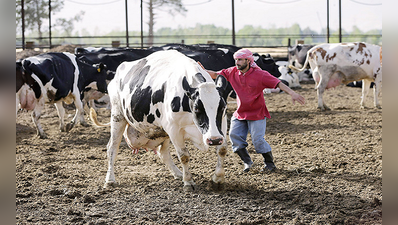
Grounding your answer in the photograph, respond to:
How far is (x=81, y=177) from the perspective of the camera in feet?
19.3

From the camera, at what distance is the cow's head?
431 cm

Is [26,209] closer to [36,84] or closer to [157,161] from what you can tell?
[157,161]

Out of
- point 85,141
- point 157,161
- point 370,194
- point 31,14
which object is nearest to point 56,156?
point 85,141

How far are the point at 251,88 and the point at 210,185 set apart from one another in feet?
4.65

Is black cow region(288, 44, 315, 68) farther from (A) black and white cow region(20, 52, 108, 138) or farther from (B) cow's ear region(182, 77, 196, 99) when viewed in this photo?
(B) cow's ear region(182, 77, 196, 99)

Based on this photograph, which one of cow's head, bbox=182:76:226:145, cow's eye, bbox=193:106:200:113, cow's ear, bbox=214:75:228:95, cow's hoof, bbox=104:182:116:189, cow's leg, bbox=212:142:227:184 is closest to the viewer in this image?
cow's head, bbox=182:76:226:145

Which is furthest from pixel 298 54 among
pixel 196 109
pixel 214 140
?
pixel 214 140

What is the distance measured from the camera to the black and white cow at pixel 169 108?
4.44 metres

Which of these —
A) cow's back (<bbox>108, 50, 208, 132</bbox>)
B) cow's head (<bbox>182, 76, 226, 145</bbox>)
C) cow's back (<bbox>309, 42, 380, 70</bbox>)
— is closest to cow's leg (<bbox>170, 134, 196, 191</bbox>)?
cow's back (<bbox>108, 50, 208, 132</bbox>)

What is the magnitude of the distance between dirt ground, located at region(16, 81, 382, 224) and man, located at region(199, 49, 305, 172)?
1.10ft

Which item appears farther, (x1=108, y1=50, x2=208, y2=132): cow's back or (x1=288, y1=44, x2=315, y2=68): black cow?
(x1=288, y1=44, x2=315, y2=68): black cow

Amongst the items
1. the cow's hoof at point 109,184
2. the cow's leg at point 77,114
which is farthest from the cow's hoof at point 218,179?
the cow's leg at point 77,114

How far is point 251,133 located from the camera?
5.70 m

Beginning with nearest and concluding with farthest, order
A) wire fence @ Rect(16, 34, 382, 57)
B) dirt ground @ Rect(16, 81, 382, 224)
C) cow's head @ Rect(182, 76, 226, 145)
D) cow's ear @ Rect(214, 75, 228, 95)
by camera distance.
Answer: dirt ground @ Rect(16, 81, 382, 224)
cow's head @ Rect(182, 76, 226, 145)
cow's ear @ Rect(214, 75, 228, 95)
wire fence @ Rect(16, 34, 382, 57)
